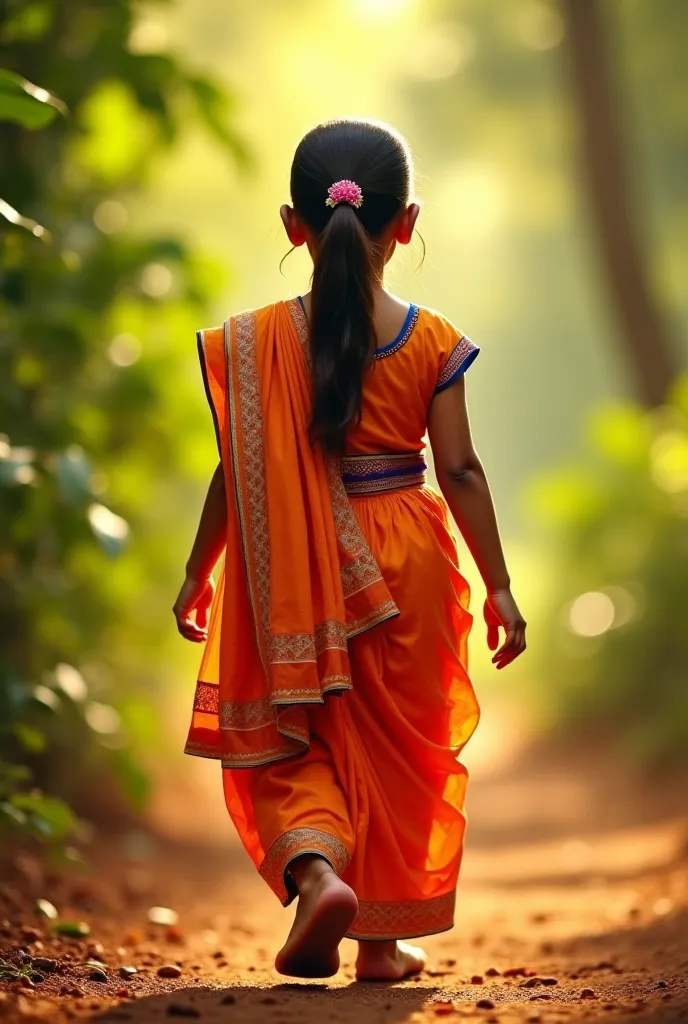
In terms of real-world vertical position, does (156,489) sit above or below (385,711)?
above

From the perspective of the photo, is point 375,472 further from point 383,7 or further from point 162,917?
point 383,7

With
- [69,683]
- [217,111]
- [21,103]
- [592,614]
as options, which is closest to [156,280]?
[217,111]

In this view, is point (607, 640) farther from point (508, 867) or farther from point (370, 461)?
point (370, 461)

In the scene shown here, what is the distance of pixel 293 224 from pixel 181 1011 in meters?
1.54

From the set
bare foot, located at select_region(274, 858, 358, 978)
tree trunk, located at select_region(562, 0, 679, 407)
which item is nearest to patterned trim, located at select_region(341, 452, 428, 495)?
bare foot, located at select_region(274, 858, 358, 978)

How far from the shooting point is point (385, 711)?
277 centimetres

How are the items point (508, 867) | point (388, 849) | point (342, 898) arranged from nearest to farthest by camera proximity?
1. point (342, 898)
2. point (388, 849)
3. point (508, 867)

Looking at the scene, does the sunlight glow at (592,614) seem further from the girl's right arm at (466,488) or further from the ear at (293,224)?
the ear at (293,224)

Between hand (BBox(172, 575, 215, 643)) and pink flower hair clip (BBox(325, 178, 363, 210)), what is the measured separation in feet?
2.77

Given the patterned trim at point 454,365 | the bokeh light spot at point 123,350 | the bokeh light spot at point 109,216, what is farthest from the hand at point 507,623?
the bokeh light spot at point 109,216

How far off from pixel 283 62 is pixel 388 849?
15.2 m

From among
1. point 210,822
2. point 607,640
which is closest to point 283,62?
point 607,640

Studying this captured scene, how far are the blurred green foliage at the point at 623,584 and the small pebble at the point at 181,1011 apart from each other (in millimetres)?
4962

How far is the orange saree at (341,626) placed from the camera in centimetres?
266
